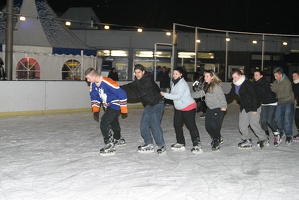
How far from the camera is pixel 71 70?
17953 mm

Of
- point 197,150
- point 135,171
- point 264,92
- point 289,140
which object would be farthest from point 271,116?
point 135,171

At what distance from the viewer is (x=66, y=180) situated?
514 cm

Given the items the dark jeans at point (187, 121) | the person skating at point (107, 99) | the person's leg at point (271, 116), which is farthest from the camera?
the person's leg at point (271, 116)

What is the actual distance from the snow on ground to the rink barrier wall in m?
3.44

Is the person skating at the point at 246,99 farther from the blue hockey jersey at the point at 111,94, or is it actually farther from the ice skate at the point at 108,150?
the ice skate at the point at 108,150

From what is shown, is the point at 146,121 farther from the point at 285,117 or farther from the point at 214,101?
the point at 285,117

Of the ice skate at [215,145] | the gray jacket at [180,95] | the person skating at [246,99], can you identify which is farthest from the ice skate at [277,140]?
the gray jacket at [180,95]

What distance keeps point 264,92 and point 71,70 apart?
1176 centimetres

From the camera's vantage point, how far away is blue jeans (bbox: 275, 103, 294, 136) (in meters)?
7.93

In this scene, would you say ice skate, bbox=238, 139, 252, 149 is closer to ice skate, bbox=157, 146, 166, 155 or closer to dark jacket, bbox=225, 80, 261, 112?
dark jacket, bbox=225, 80, 261, 112

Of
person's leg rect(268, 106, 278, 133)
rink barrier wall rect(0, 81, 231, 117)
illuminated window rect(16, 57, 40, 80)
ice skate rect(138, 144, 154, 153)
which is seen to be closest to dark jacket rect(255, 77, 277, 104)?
person's leg rect(268, 106, 278, 133)

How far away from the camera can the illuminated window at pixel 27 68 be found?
55.3 ft

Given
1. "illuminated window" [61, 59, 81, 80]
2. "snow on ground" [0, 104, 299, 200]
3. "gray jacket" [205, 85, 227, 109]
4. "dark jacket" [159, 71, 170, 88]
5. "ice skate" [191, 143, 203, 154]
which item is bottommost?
"snow on ground" [0, 104, 299, 200]

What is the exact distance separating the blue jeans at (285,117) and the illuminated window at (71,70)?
11.2m
